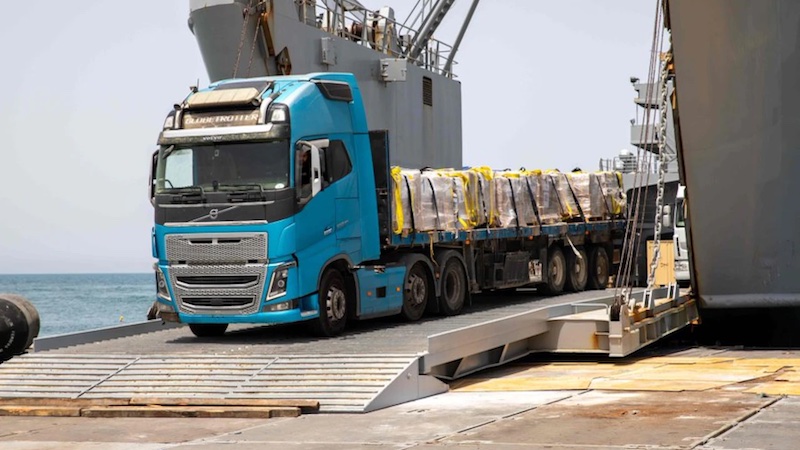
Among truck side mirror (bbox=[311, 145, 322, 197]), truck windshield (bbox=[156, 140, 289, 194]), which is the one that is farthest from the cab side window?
truck windshield (bbox=[156, 140, 289, 194])

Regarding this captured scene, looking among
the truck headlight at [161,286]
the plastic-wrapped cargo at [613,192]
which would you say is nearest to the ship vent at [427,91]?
the plastic-wrapped cargo at [613,192]

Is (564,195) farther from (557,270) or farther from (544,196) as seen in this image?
(557,270)

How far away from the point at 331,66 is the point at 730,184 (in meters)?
12.2

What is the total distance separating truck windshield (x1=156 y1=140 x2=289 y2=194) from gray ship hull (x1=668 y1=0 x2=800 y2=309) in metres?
6.56

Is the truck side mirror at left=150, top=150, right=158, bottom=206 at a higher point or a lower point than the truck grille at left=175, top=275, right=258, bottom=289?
higher

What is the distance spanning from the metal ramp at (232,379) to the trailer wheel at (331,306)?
1793 millimetres

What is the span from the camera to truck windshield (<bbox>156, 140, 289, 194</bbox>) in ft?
50.5

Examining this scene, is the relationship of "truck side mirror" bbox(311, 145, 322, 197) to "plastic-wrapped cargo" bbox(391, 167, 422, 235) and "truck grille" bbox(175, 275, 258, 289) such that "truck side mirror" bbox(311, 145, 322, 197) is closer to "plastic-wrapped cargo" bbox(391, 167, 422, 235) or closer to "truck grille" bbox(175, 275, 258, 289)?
"truck grille" bbox(175, 275, 258, 289)

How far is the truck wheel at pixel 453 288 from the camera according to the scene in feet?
61.9

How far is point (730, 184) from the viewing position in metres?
19.2

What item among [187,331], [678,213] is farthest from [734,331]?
[187,331]

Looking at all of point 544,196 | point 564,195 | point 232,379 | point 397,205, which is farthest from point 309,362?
point 564,195

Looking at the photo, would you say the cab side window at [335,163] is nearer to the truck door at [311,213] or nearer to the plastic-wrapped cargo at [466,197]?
the truck door at [311,213]

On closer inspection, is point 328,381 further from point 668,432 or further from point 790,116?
point 790,116
